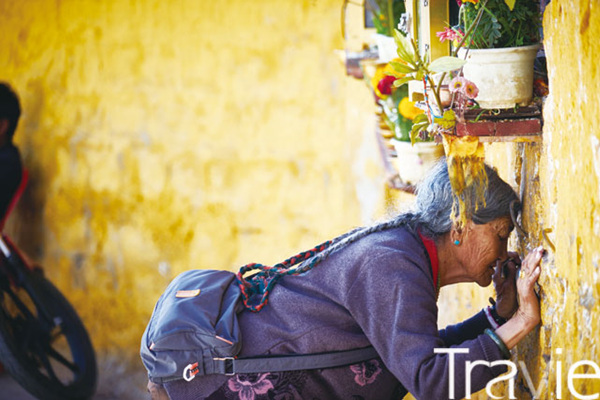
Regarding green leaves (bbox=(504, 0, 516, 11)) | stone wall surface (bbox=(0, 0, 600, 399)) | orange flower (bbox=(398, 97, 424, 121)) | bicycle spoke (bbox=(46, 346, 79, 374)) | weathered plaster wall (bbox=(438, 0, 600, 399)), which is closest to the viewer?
weathered plaster wall (bbox=(438, 0, 600, 399))

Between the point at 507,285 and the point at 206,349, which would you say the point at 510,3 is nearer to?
the point at 507,285

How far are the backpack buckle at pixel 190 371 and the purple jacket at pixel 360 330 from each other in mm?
37

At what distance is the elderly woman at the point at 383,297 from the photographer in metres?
2.02

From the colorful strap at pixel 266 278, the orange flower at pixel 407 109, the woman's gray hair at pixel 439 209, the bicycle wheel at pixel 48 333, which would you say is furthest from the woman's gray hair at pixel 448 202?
the bicycle wheel at pixel 48 333

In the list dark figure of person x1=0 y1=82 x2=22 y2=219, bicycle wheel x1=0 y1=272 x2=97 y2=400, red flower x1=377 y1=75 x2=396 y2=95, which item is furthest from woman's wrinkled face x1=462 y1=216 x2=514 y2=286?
dark figure of person x1=0 y1=82 x2=22 y2=219

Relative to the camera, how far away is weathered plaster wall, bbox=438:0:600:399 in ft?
5.28

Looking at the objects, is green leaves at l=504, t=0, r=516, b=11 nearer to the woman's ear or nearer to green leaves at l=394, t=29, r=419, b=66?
green leaves at l=394, t=29, r=419, b=66

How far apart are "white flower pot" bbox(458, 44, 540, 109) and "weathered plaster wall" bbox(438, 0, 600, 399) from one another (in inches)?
2.1

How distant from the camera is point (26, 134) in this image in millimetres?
5434

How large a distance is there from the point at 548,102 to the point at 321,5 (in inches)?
101

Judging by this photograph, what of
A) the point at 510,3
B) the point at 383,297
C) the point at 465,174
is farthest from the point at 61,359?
the point at 510,3

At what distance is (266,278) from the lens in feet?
7.69

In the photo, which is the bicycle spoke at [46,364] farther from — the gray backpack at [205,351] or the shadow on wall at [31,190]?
the gray backpack at [205,351]

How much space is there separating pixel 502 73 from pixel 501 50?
0.17 feet
